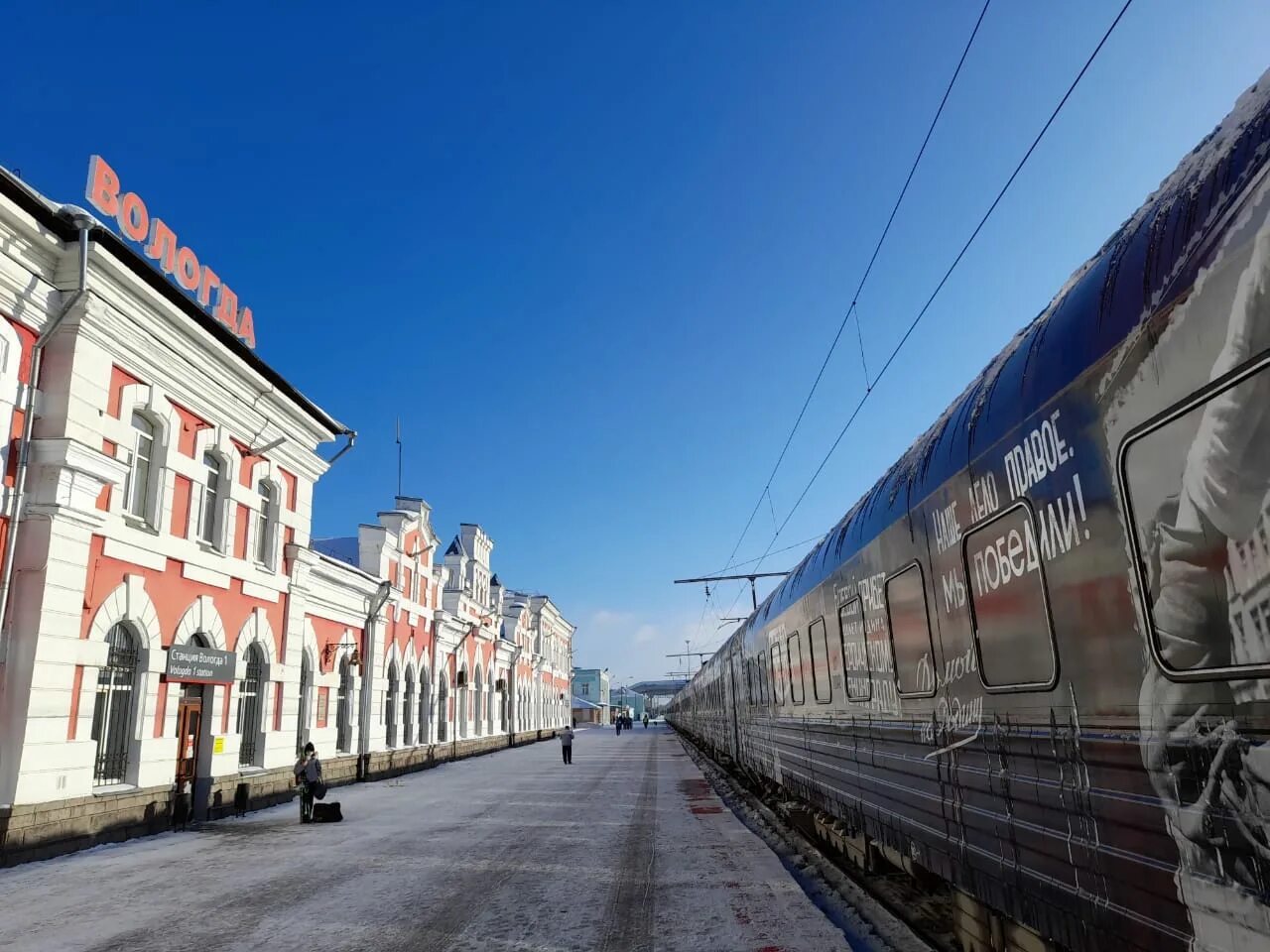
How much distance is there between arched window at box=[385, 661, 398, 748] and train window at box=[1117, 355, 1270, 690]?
24555mm

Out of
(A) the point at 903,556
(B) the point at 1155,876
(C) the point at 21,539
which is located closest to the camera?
(B) the point at 1155,876

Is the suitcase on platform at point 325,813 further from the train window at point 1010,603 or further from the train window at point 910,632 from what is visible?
the train window at point 1010,603

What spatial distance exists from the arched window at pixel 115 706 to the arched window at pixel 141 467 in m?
1.90

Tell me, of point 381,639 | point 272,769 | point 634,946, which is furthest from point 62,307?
point 381,639

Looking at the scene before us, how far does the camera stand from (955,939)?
6.42 metres

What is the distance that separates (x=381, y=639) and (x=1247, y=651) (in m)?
23.6

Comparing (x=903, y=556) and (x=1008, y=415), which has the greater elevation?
(x=1008, y=415)

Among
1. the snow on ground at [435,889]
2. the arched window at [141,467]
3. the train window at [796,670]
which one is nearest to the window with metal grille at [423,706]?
the snow on ground at [435,889]

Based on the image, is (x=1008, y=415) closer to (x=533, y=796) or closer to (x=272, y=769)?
(x=533, y=796)

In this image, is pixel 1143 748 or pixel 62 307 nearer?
pixel 1143 748

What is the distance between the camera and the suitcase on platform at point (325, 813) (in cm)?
1347

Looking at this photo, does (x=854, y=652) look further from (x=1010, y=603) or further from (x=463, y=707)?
(x=463, y=707)

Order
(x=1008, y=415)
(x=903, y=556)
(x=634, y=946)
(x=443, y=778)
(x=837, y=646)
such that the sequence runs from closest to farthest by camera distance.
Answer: (x=1008, y=415) → (x=903, y=556) → (x=634, y=946) → (x=837, y=646) → (x=443, y=778)

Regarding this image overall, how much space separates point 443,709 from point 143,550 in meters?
19.7
